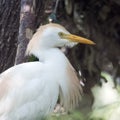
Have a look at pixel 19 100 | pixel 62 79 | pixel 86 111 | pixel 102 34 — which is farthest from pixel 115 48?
pixel 19 100

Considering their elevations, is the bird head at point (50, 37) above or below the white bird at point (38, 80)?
above

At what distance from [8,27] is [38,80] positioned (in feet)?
2.84

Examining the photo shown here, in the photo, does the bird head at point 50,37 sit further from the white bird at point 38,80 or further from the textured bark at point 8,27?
the textured bark at point 8,27

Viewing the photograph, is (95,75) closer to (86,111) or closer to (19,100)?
(86,111)

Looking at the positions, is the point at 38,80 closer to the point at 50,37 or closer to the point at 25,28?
the point at 50,37

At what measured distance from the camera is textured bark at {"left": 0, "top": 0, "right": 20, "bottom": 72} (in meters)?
2.95

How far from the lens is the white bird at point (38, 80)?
214 cm

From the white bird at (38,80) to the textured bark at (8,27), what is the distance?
75 centimetres

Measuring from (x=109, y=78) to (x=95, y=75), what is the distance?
213 mm

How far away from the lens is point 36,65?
7.16ft

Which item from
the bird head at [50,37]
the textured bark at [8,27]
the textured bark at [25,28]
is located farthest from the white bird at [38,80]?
the textured bark at [8,27]

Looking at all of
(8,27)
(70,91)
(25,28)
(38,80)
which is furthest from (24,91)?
(8,27)

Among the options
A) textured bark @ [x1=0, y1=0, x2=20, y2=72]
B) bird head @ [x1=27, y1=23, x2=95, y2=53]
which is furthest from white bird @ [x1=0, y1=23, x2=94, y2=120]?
textured bark @ [x1=0, y1=0, x2=20, y2=72]

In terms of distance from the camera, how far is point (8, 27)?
9.75 ft
